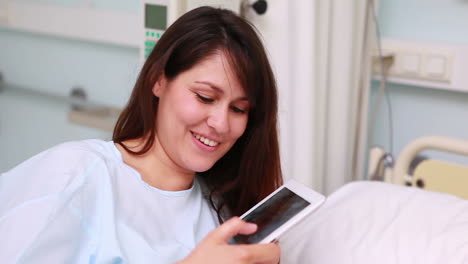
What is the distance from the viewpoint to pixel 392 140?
2100 millimetres

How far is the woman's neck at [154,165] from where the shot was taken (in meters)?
1.28

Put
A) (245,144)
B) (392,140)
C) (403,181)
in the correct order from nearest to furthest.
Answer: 1. (245,144)
2. (403,181)
3. (392,140)

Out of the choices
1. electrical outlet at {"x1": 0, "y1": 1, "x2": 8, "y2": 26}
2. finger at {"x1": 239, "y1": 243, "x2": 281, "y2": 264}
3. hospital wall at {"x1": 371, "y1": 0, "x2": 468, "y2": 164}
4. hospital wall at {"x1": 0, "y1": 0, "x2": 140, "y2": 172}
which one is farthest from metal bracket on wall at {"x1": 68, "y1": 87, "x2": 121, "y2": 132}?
finger at {"x1": 239, "y1": 243, "x2": 281, "y2": 264}

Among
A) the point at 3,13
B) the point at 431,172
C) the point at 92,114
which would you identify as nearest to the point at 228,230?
the point at 431,172

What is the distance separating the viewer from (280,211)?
3.85 ft

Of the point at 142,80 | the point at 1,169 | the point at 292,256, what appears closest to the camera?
the point at 142,80

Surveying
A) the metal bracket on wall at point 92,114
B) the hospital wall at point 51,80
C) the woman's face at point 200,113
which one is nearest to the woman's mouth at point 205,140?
the woman's face at point 200,113

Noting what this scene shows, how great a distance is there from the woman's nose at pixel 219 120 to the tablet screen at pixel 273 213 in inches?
6.8

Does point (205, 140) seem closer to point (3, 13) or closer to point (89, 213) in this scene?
point (89, 213)

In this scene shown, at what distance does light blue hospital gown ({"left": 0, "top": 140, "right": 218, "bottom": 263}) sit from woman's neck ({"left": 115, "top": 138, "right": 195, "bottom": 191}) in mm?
23

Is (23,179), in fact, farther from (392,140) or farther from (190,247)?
(392,140)

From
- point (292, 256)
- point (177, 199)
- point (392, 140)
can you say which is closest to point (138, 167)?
point (177, 199)

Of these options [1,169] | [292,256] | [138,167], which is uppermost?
[138,167]

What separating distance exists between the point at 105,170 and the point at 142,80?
0.21 metres
